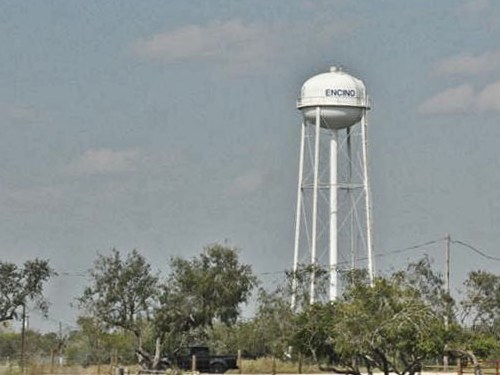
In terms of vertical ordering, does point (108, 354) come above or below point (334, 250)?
below

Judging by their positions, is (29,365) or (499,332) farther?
(499,332)

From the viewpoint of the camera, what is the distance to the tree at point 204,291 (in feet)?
251

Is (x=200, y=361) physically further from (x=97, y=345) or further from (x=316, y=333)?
(x=316, y=333)

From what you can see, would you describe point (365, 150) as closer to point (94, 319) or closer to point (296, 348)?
point (94, 319)

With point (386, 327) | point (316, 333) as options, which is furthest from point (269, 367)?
point (386, 327)

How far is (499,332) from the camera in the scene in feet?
288

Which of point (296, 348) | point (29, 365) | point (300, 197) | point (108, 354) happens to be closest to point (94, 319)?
point (29, 365)

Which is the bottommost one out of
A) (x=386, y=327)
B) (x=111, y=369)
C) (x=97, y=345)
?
(x=111, y=369)

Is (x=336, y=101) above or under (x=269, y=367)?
above

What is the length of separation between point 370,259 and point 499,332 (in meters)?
9.62

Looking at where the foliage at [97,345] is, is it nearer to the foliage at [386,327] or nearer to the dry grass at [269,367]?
the dry grass at [269,367]

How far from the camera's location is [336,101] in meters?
89.3

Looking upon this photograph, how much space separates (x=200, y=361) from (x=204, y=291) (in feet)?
12.8

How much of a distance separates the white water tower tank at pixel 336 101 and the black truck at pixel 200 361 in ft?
58.6
